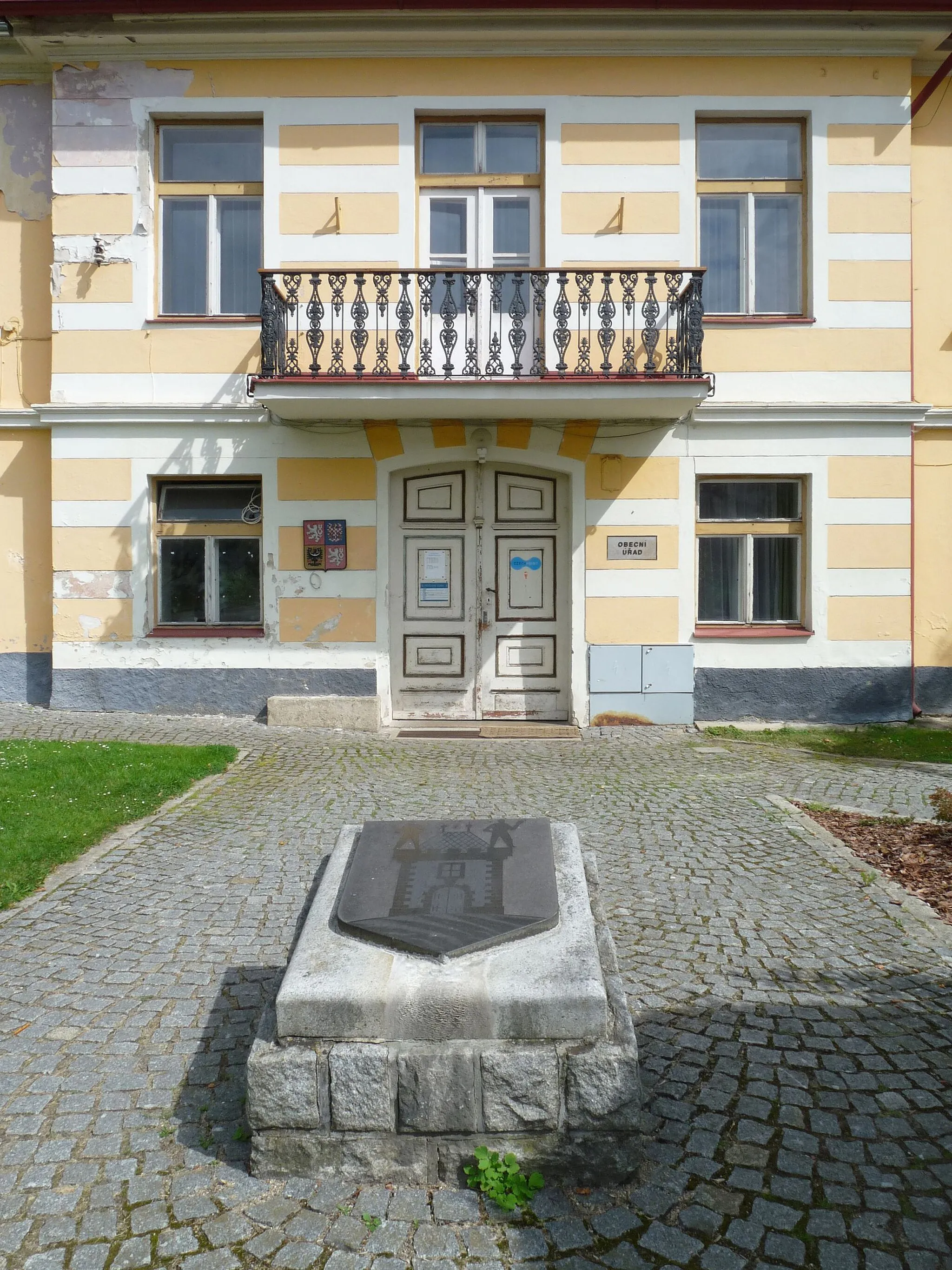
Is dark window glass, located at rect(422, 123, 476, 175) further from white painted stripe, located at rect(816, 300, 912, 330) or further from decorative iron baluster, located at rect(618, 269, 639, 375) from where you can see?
white painted stripe, located at rect(816, 300, 912, 330)

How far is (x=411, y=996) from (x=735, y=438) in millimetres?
8201

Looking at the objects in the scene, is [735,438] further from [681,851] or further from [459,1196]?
[459,1196]

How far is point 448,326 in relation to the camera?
8.98 metres

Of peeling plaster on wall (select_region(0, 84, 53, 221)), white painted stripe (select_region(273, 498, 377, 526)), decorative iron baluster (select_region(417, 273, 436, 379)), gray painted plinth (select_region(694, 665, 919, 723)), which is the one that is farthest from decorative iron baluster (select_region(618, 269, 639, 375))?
peeling plaster on wall (select_region(0, 84, 53, 221))

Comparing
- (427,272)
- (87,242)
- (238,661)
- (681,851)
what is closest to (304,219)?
(427,272)

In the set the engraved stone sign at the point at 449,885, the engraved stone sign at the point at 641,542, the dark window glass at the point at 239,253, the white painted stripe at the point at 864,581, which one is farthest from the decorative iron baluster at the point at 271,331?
the engraved stone sign at the point at 449,885

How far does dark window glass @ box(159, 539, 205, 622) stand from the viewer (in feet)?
31.7

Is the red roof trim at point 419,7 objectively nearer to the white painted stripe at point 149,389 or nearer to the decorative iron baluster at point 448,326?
the decorative iron baluster at point 448,326

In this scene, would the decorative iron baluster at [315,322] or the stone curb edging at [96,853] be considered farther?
the decorative iron baluster at [315,322]

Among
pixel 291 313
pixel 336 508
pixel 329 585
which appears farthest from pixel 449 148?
pixel 329 585

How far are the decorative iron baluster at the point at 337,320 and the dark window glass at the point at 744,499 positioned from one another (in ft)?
13.1

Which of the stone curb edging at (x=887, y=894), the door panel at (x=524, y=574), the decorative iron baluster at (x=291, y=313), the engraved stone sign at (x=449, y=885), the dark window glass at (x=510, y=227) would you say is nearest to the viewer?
the engraved stone sign at (x=449, y=885)

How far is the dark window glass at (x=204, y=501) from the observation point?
379 inches

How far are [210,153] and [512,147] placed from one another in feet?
10.6
